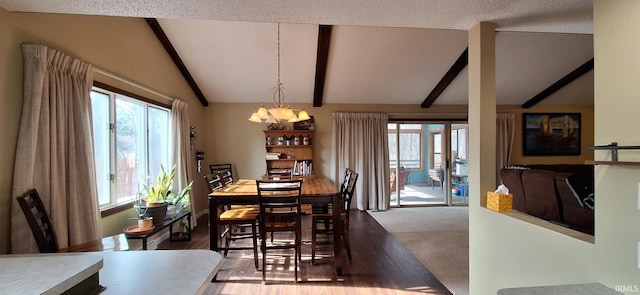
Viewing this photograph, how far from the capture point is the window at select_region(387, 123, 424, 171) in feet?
18.3

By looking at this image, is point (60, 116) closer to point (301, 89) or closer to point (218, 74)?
point (218, 74)

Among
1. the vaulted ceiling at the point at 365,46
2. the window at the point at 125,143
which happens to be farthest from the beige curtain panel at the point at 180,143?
the vaulted ceiling at the point at 365,46

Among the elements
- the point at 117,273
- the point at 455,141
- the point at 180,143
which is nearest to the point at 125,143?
the point at 180,143

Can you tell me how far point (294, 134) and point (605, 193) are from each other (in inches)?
177

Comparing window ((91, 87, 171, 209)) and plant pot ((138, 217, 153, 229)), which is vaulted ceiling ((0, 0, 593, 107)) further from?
plant pot ((138, 217, 153, 229))

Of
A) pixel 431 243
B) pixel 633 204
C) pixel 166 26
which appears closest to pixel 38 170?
pixel 166 26

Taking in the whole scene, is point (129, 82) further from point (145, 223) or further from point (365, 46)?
point (365, 46)


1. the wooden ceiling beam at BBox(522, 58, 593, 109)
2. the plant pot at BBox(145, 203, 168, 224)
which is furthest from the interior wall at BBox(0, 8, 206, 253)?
the wooden ceiling beam at BBox(522, 58, 593, 109)

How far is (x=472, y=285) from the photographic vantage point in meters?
2.10

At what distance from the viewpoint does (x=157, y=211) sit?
9.40 ft

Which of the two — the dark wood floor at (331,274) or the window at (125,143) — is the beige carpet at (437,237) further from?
the window at (125,143)

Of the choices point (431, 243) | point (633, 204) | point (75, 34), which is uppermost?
point (75, 34)

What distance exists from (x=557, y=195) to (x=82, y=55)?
4931 mm

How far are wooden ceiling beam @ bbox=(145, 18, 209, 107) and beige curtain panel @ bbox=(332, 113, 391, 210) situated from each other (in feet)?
8.56
